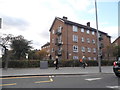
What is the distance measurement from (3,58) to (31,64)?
4.37 metres

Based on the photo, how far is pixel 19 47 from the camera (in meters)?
27.0

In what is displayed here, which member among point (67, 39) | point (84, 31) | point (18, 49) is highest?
point (84, 31)

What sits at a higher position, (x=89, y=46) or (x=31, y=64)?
(x=89, y=46)

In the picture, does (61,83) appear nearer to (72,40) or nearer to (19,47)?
(19,47)

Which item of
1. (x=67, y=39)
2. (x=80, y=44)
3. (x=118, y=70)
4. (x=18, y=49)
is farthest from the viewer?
(x=80, y=44)

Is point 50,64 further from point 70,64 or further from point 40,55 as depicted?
point 40,55

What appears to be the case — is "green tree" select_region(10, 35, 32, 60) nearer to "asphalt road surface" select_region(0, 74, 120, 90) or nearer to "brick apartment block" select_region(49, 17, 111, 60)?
"brick apartment block" select_region(49, 17, 111, 60)

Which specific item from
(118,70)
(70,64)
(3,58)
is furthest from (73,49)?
(118,70)

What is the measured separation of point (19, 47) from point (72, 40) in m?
16.4

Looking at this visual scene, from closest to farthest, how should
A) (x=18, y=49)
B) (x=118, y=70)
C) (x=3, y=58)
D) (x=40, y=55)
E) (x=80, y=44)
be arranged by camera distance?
(x=118, y=70) < (x=3, y=58) < (x=18, y=49) < (x=80, y=44) < (x=40, y=55)

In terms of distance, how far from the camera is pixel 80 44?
3959 cm

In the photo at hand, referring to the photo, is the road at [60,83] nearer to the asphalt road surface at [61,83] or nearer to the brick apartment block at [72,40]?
the asphalt road surface at [61,83]

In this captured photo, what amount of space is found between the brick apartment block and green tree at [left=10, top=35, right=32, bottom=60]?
37.9 feet

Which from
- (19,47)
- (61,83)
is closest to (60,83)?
(61,83)
